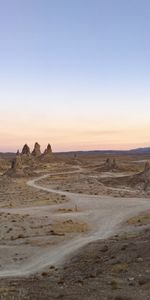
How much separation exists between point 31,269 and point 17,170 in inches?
3230

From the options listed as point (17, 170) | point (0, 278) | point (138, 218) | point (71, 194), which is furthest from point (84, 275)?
point (17, 170)

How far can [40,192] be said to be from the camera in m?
82.3

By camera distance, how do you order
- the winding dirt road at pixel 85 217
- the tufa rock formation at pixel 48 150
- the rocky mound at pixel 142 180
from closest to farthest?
the winding dirt road at pixel 85 217
the rocky mound at pixel 142 180
the tufa rock formation at pixel 48 150

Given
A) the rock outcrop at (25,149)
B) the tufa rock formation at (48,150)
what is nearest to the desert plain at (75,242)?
the rock outcrop at (25,149)

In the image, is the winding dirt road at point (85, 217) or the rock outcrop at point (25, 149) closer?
the winding dirt road at point (85, 217)

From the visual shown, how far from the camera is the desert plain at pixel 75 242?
24.2m

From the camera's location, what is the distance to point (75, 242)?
40625mm

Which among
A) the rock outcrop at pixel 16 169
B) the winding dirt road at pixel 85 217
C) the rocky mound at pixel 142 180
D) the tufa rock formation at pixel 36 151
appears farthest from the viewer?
the tufa rock formation at pixel 36 151

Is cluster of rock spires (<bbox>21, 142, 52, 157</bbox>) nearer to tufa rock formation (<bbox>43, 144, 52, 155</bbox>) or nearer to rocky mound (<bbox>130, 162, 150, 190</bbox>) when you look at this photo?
tufa rock formation (<bbox>43, 144, 52, 155</bbox>)

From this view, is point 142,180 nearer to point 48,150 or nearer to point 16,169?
point 16,169

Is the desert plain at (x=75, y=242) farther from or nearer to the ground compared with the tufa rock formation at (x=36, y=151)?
nearer to the ground

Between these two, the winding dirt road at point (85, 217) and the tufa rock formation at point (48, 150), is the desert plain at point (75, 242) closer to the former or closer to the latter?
the winding dirt road at point (85, 217)

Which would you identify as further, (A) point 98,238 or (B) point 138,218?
(B) point 138,218

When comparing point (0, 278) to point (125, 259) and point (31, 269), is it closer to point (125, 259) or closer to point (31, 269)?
point (31, 269)
